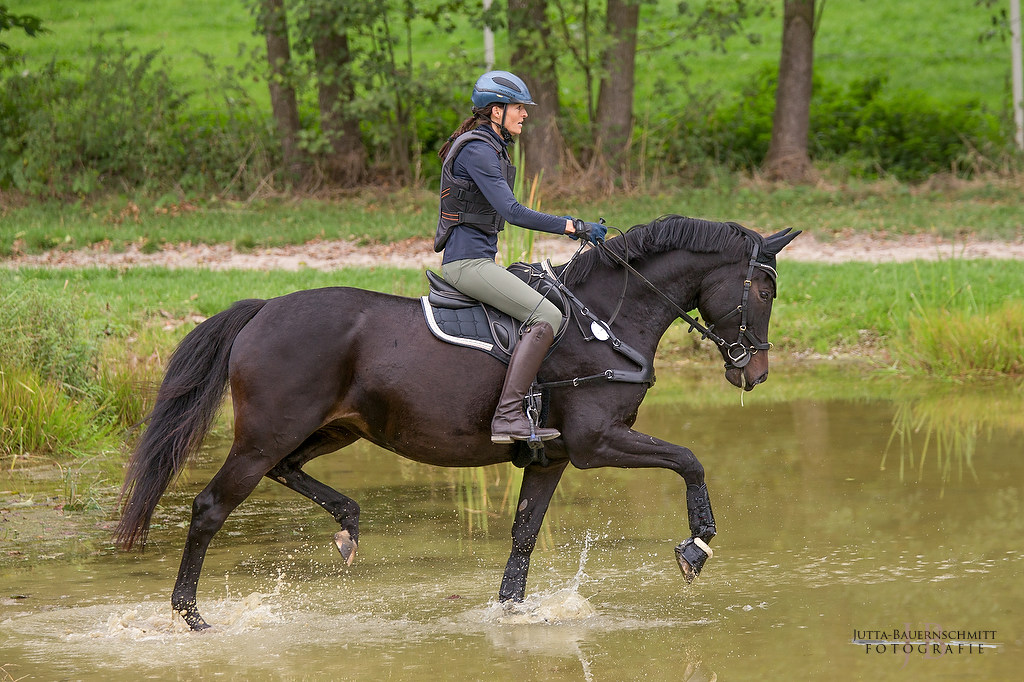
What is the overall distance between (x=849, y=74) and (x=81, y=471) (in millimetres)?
24349

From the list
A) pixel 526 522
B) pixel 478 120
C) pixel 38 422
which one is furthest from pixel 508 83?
pixel 38 422

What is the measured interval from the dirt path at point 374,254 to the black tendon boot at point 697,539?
30.0ft

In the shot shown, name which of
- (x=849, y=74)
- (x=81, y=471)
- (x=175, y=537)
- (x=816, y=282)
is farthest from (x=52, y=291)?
(x=849, y=74)

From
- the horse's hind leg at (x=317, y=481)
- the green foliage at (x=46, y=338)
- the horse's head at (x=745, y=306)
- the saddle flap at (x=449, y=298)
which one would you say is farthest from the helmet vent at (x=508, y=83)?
the green foliage at (x=46, y=338)

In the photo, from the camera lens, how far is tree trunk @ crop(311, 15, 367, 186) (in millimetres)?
Answer: 20594

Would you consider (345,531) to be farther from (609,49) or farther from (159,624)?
(609,49)

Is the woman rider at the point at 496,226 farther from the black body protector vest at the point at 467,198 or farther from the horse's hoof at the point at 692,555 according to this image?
the horse's hoof at the point at 692,555

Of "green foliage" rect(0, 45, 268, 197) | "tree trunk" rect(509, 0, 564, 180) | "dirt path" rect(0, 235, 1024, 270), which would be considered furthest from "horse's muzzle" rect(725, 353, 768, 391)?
"green foliage" rect(0, 45, 268, 197)

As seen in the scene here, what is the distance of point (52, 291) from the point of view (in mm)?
11008

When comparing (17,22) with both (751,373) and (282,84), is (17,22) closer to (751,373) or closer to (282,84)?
(282,84)

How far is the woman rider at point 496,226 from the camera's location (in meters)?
5.71

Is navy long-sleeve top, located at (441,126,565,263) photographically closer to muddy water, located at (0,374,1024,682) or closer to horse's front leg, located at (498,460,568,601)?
horse's front leg, located at (498,460,568,601)

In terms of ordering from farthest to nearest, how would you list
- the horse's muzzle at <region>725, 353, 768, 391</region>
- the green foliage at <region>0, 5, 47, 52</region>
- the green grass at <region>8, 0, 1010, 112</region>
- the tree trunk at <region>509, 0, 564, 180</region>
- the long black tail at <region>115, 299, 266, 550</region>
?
1. the green grass at <region>8, 0, 1010, 112</region>
2. the green foliage at <region>0, 5, 47, 52</region>
3. the tree trunk at <region>509, 0, 564, 180</region>
4. the horse's muzzle at <region>725, 353, 768, 391</region>
5. the long black tail at <region>115, 299, 266, 550</region>

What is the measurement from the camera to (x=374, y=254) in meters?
16.2
